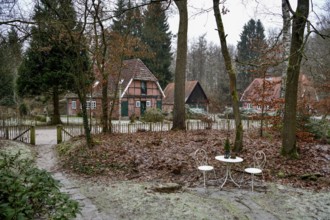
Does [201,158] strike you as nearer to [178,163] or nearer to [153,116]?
[178,163]

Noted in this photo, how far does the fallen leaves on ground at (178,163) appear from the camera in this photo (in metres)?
6.55

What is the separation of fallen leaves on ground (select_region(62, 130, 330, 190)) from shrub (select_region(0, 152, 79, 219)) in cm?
337

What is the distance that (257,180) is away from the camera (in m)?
6.46

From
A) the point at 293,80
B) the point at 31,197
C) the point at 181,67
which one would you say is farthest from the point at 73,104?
the point at 31,197

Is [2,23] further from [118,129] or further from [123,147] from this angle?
[118,129]

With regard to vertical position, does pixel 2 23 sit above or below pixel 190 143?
above

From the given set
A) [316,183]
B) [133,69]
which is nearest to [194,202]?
[316,183]

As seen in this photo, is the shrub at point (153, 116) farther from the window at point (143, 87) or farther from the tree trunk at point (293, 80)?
the tree trunk at point (293, 80)

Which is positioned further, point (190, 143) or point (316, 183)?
point (190, 143)

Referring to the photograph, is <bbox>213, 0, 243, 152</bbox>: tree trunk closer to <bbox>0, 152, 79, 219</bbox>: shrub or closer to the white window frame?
<bbox>0, 152, 79, 219</bbox>: shrub

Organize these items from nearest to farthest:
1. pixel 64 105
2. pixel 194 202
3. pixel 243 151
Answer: pixel 194 202, pixel 243 151, pixel 64 105

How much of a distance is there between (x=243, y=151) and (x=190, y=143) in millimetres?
2178

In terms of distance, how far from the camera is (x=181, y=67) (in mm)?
13656

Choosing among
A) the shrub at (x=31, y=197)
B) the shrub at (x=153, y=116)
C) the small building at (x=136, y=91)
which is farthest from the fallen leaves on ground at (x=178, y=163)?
the small building at (x=136, y=91)
